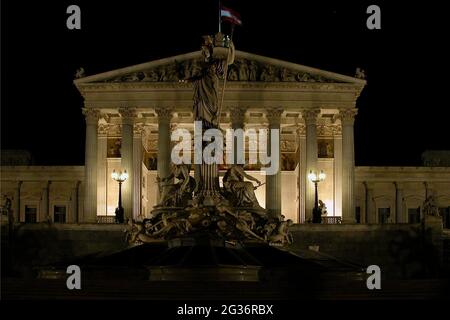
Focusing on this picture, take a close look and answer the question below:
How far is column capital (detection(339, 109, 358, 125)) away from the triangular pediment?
197cm

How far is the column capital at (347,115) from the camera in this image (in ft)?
247

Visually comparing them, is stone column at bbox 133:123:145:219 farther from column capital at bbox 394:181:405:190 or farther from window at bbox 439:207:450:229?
window at bbox 439:207:450:229

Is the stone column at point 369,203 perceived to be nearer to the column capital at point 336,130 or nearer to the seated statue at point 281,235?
the column capital at point 336,130

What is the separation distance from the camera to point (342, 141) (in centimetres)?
7556

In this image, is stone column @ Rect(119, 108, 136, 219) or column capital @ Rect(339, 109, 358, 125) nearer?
stone column @ Rect(119, 108, 136, 219)

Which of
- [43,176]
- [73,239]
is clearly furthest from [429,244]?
[43,176]

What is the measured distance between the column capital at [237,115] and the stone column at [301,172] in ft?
18.8

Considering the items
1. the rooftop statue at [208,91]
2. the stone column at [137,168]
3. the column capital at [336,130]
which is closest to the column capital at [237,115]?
the stone column at [137,168]

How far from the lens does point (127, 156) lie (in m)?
74.8

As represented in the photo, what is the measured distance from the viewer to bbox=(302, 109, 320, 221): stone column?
7419 cm

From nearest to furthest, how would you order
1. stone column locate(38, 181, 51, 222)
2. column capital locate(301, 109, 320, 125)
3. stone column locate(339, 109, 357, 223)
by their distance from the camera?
stone column locate(339, 109, 357, 223), column capital locate(301, 109, 320, 125), stone column locate(38, 181, 51, 222)

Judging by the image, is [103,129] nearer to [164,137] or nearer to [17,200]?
[164,137]

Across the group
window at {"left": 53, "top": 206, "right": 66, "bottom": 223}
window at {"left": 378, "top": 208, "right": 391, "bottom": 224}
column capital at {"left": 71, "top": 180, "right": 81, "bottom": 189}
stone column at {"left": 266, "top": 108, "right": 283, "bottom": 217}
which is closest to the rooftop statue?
stone column at {"left": 266, "top": 108, "right": 283, "bottom": 217}
